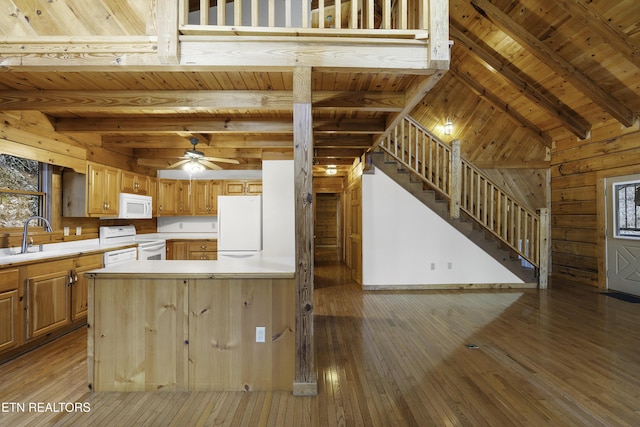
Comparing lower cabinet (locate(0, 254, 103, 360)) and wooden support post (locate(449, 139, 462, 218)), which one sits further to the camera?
wooden support post (locate(449, 139, 462, 218))

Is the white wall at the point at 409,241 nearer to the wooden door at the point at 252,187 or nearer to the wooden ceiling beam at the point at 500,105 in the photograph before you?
the wooden door at the point at 252,187

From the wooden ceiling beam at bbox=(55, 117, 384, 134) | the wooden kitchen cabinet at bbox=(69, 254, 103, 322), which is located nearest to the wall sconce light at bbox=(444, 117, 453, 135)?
the wooden ceiling beam at bbox=(55, 117, 384, 134)

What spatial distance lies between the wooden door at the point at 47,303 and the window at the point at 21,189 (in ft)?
3.09

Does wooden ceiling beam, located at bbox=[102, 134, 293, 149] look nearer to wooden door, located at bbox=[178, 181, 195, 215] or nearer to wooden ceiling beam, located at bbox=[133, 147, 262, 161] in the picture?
wooden ceiling beam, located at bbox=[133, 147, 262, 161]

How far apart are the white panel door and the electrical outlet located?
5.91 m

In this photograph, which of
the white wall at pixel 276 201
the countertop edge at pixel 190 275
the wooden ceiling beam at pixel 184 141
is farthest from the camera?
the white wall at pixel 276 201

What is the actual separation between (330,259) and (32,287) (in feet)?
21.9

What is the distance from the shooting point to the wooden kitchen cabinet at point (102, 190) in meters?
4.26

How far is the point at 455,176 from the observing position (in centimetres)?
498

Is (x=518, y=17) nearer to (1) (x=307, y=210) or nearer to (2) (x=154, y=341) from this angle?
(1) (x=307, y=210)

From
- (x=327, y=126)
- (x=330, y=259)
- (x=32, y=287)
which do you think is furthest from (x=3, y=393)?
(x=330, y=259)

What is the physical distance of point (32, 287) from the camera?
287 cm

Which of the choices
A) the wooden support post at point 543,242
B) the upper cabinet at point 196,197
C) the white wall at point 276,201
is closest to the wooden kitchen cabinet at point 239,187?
the upper cabinet at point 196,197

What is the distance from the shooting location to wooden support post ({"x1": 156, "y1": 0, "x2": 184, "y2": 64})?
7.04ft
